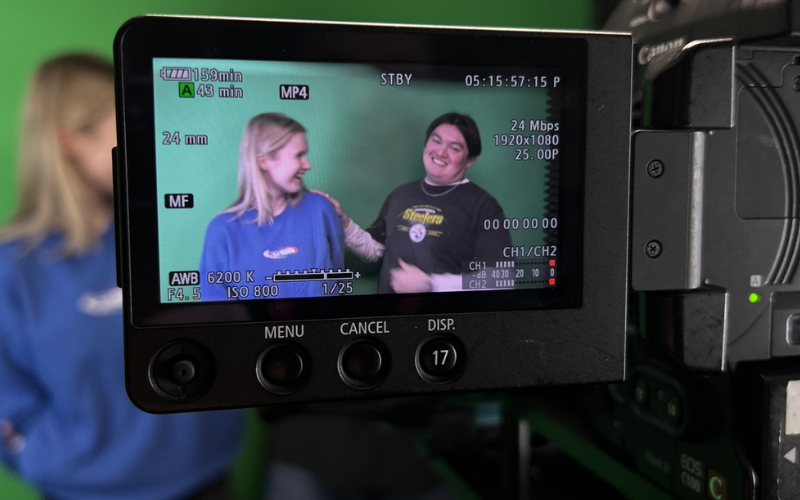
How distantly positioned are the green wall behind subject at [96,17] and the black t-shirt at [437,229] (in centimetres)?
94

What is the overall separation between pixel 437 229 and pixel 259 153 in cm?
17

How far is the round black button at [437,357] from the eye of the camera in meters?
0.59

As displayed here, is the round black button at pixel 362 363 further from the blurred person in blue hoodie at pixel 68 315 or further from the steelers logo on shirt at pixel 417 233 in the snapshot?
the blurred person in blue hoodie at pixel 68 315

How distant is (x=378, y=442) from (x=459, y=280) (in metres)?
1.24

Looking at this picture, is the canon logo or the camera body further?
the canon logo

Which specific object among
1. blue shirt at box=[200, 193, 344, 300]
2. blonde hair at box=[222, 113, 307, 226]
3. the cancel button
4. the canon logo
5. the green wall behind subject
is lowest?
the cancel button

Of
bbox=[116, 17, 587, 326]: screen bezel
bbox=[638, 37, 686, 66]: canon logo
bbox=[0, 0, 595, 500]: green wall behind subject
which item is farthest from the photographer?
bbox=[0, 0, 595, 500]: green wall behind subject

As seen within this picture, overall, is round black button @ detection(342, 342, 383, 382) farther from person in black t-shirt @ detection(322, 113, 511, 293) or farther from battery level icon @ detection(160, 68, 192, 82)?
battery level icon @ detection(160, 68, 192, 82)

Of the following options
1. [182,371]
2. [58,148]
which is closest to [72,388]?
[58,148]

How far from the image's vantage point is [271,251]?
55 cm

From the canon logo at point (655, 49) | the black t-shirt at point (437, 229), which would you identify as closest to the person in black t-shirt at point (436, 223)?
the black t-shirt at point (437, 229)

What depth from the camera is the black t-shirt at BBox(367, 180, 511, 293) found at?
1.88 feet

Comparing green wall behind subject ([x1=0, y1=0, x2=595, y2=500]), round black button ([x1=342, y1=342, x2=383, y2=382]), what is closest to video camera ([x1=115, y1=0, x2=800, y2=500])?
round black button ([x1=342, y1=342, x2=383, y2=382])

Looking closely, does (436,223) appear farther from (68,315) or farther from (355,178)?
(68,315)
